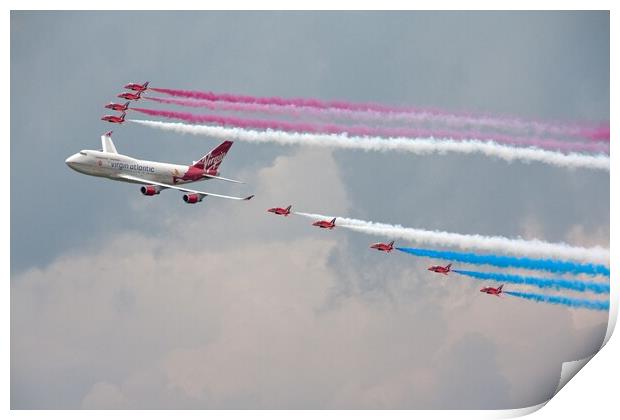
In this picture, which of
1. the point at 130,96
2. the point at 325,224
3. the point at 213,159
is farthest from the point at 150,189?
the point at 325,224

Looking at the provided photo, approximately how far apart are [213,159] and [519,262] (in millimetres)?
13145

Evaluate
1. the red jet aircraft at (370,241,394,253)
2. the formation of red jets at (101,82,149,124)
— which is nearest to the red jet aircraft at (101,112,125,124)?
the formation of red jets at (101,82,149,124)

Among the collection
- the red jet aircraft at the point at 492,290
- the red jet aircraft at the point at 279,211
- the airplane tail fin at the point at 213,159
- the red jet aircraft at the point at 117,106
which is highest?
the red jet aircraft at the point at 117,106

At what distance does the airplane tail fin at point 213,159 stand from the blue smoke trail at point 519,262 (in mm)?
9029

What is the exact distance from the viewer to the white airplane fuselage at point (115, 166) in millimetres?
64062

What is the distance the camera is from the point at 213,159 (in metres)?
65.9

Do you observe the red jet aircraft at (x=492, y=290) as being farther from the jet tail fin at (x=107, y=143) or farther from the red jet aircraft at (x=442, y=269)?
the jet tail fin at (x=107, y=143)

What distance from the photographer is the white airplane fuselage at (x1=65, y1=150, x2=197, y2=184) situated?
210 ft

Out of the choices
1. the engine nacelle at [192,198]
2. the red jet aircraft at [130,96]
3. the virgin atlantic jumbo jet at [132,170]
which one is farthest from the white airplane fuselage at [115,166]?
the red jet aircraft at [130,96]

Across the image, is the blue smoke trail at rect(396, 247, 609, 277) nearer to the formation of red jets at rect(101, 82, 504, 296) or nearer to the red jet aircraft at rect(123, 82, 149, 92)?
the formation of red jets at rect(101, 82, 504, 296)

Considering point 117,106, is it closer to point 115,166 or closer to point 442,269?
point 115,166

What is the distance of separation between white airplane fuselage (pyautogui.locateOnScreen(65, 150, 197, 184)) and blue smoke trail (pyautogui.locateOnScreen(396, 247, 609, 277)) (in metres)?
10.3

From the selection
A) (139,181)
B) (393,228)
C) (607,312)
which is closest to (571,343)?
(607,312)

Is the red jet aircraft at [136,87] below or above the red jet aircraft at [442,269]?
above
